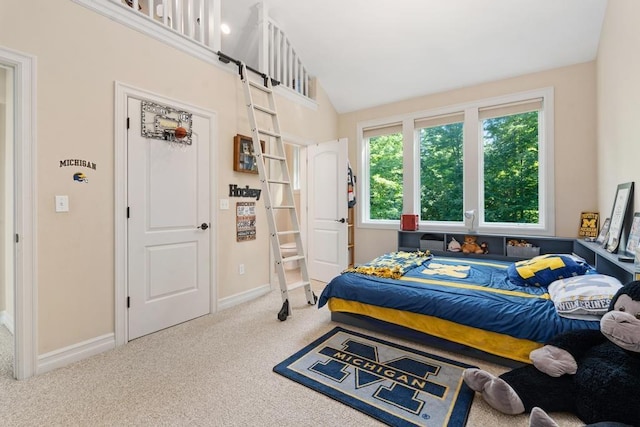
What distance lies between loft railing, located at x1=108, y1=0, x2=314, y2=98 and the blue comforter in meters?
2.67

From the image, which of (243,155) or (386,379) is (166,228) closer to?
(243,155)

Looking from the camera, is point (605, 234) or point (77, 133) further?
point (605, 234)

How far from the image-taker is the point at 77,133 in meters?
2.09

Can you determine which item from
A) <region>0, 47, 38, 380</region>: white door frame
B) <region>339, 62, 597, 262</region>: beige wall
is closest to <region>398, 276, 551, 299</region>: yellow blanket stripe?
<region>339, 62, 597, 262</region>: beige wall

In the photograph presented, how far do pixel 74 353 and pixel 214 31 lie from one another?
120 inches

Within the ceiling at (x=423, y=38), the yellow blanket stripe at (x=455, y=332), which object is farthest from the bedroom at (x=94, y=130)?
the yellow blanket stripe at (x=455, y=332)

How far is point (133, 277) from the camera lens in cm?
240

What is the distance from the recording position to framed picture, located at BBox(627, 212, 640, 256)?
199cm

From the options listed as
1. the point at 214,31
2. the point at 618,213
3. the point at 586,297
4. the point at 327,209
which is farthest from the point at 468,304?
the point at 214,31

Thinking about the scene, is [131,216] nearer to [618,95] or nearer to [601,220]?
[618,95]

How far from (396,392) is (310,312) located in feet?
4.40

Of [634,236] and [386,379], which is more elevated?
[634,236]

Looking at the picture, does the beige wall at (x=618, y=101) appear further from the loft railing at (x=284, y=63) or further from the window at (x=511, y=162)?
the loft railing at (x=284, y=63)

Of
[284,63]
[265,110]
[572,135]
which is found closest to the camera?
[265,110]
